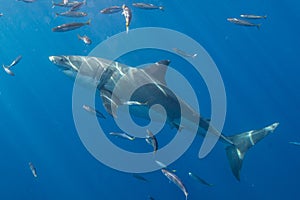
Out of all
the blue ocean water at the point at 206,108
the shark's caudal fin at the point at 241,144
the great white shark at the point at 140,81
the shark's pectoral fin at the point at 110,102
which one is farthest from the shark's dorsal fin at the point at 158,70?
the blue ocean water at the point at 206,108

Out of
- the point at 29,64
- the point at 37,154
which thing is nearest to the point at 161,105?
the point at 37,154

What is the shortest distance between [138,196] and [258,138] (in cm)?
1513

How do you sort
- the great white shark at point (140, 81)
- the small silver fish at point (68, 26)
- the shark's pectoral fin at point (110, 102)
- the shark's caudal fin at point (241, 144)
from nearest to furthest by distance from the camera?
the shark's pectoral fin at point (110, 102), the great white shark at point (140, 81), the small silver fish at point (68, 26), the shark's caudal fin at point (241, 144)

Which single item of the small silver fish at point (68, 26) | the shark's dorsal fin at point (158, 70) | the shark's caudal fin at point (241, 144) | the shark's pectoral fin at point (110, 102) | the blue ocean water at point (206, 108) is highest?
the small silver fish at point (68, 26)

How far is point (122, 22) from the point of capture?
28.2 metres

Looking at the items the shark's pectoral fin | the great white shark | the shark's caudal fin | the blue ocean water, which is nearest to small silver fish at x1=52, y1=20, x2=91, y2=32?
the great white shark

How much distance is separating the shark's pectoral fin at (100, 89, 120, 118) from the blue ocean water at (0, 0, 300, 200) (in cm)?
1421

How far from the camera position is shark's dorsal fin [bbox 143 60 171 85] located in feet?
21.2

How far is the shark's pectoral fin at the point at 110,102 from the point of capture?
18.7 ft

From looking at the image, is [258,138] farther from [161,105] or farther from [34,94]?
[34,94]

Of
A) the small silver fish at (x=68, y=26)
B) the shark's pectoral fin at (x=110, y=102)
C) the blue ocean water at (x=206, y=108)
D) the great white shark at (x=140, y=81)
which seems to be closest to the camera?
the shark's pectoral fin at (x=110, y=102)

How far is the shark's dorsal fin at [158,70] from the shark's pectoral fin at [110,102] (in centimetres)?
97

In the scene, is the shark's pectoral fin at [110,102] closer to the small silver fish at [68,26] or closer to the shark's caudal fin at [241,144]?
the small silver fish at [68,26]

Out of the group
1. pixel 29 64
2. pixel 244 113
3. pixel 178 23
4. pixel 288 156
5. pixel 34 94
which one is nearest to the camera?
pixel 288 156
